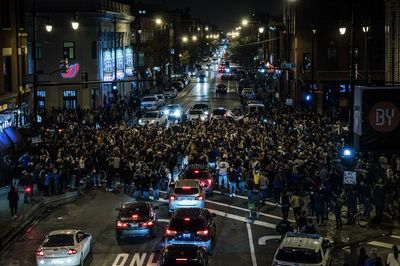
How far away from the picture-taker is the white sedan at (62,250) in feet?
69.1

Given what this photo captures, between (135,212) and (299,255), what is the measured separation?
27.7 feet

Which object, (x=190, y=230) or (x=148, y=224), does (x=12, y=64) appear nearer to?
(x=148, y=224)

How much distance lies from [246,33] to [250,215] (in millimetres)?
116610

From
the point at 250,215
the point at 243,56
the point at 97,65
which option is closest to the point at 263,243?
the point at 250,215

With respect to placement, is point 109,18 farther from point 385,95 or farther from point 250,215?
point 385,95

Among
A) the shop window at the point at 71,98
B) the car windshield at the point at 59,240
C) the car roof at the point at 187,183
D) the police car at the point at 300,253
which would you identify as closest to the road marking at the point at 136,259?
the car windshield at the point at 59,240

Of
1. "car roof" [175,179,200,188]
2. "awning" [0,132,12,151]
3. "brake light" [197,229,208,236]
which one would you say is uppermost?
"awning" [0,132,12,151]

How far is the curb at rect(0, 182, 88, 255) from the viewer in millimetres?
25203

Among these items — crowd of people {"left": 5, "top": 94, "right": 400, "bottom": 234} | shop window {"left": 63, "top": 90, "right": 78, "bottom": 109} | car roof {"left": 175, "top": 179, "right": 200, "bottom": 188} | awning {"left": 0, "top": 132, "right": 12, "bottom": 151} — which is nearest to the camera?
crowd of people {"left": 5, "top": 94, "right": 400, "bottom": 234}

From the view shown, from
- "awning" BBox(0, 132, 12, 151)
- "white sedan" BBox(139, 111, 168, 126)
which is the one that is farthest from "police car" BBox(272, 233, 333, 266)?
"white sedan" BBox(139, 111, 168, 126)

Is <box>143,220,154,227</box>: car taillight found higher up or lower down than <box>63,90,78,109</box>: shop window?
lower down

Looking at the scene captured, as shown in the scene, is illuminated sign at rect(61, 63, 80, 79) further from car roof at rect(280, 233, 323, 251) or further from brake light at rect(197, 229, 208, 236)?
car roof at rect(280, 233, 323, 251)

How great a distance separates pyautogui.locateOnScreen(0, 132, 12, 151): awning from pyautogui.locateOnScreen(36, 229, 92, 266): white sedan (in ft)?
50.1

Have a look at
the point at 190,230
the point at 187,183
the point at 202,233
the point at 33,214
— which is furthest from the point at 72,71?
the point at 202,233
